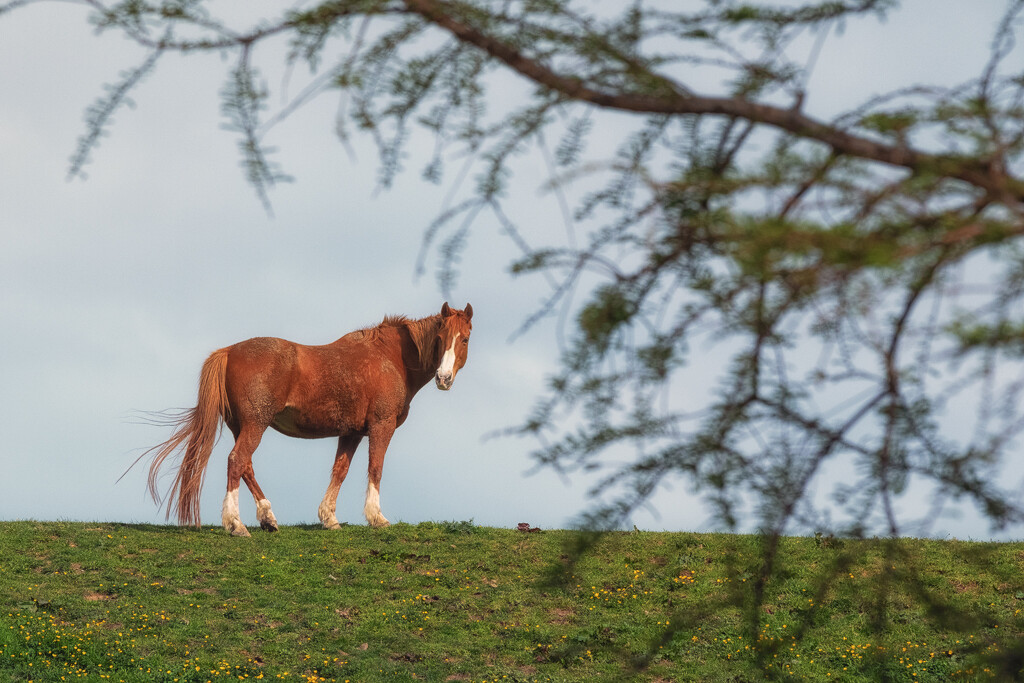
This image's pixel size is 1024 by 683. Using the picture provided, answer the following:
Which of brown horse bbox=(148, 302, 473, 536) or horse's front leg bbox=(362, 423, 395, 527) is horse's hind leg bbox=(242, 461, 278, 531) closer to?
brown horse bbox=(148, 302, 473, 536)

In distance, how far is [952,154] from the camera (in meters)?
2.51

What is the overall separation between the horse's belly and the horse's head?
159cm

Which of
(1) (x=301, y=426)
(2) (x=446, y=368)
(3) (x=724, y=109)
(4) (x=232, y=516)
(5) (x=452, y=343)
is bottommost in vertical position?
(4) (x=232, y=516)

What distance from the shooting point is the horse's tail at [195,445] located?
10.7m

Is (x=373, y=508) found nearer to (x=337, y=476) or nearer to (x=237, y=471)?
(x=337, y=476)

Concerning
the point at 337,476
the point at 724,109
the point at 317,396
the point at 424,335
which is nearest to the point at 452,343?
the point at 424,335

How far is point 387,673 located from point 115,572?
135 inches

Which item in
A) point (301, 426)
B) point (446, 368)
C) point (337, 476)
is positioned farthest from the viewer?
point (337, 476)

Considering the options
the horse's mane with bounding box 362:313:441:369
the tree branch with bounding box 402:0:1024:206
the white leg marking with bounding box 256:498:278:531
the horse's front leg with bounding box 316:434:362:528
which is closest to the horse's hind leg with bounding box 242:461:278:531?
the white leg marking with bounding box 256:498:278:531

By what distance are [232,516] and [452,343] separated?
128 inches

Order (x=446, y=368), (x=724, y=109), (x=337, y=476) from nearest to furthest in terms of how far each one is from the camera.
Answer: (x=724, y=109)
(x=446, y=368)
(x=337, y=476)

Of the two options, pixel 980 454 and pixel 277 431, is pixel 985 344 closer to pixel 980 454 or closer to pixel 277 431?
pixel 980 454

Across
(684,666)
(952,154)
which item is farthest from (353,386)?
(952,154)

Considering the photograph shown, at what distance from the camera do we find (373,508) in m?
11.8
